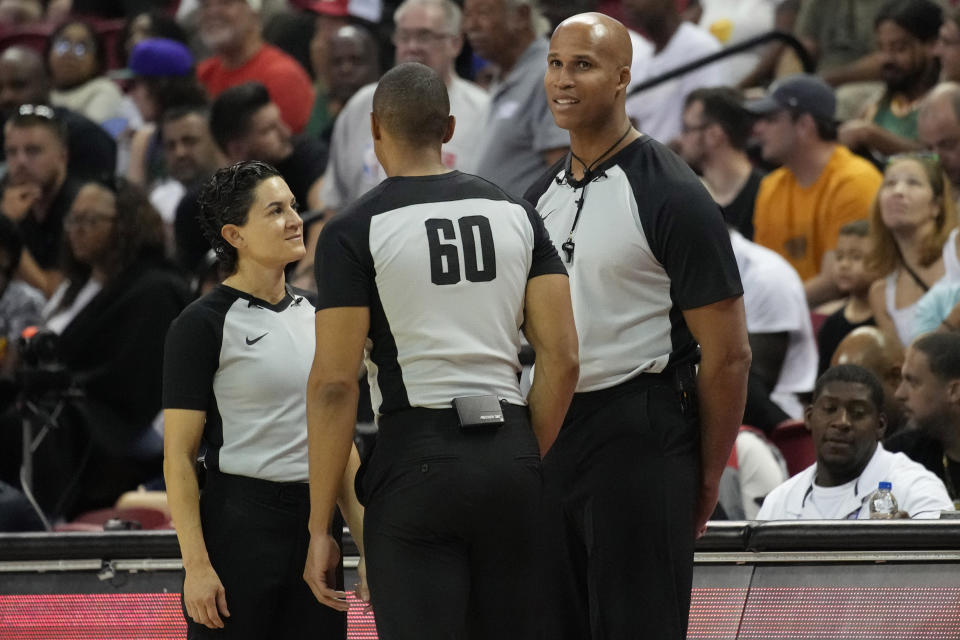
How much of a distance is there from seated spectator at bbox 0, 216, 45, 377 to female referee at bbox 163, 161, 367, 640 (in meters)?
3.99

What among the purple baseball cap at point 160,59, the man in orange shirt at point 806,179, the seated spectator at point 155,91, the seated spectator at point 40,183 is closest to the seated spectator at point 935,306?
the man in orange shirt at point 806,179

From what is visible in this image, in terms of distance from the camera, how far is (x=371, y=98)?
8195 mm

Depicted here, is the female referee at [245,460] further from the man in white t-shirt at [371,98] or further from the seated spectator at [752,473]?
the man in white t-shirt at [371,98]

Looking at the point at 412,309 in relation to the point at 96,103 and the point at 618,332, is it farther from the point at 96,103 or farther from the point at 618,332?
the point at 96,103

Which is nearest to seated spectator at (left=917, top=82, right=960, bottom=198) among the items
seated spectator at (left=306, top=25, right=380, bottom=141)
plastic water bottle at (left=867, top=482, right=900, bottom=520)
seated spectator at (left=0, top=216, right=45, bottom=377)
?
plastic water bottle at (left=867, top=482, right=900, bottom=520)

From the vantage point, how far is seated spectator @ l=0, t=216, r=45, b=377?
24.8 ft

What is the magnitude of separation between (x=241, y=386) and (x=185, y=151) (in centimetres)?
579

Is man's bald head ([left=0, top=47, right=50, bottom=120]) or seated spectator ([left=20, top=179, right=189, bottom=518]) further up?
man's bald head ([left=0, top=47, right=50, bottom=120])

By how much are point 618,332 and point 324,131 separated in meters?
6.19

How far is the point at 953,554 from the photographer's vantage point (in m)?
4.40

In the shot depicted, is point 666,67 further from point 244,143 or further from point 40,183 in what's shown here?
point 40,183

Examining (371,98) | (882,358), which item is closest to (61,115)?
(371,98)

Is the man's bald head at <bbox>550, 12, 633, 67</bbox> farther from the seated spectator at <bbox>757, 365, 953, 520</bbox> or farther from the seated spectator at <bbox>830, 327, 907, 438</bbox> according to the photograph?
the seated spectator at <bbox>830, 327, 907, 438</bbox>

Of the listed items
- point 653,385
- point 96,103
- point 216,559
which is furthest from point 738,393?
point 96,103
